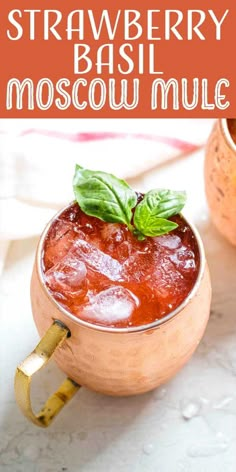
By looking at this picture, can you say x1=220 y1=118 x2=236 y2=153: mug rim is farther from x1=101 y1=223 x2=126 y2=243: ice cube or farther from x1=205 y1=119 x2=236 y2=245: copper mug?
x1=101 y1=223 x2=126 y2=243: ice cube

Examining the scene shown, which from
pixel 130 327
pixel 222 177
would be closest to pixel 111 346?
pixel 130 327

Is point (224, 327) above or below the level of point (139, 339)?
below

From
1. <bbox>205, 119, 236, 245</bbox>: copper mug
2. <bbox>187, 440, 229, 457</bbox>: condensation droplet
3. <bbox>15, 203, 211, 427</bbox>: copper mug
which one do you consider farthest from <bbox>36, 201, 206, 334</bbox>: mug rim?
<bbox>187, 440, 229, 457</bbox>: condensation droplet

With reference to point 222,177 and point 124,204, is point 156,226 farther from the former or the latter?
point 222,177

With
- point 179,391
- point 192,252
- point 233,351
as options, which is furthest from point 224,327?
point 192,252

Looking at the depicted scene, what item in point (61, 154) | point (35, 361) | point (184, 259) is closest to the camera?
point (35, 361)

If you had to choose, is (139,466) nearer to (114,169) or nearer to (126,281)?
(126,281)

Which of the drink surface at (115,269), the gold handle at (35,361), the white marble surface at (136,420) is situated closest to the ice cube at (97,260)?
the drink surface at (115,269)
